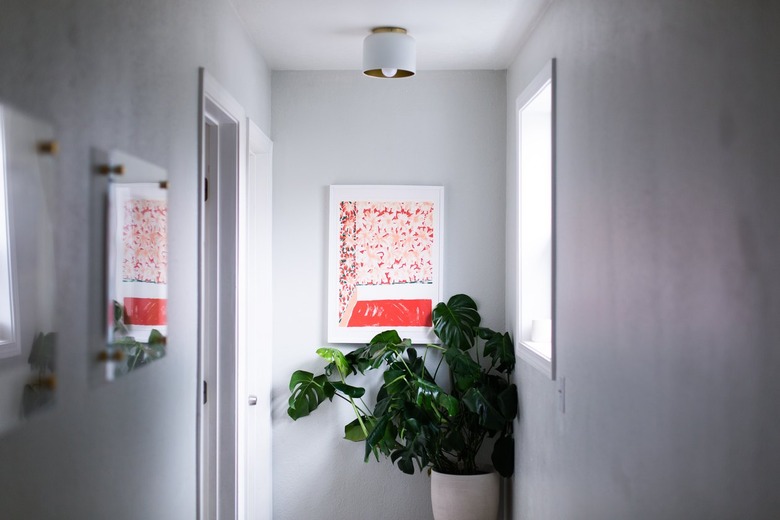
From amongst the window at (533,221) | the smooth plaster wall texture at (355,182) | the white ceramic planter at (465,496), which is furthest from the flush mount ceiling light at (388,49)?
the white ceramic planter at (465,496)

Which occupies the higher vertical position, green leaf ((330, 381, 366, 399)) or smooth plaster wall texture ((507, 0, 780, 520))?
smooth plaster wall texture ((507, 0, 780, 520))

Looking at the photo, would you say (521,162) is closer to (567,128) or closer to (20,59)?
(567,128)

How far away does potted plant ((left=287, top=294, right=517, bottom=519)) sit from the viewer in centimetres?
368

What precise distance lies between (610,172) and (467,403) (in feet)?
6.15

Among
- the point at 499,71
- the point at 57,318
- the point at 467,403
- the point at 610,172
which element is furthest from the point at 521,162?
the point at 57,318

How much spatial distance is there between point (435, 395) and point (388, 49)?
168 cm

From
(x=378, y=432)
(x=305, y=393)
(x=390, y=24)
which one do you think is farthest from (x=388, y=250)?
(x=390, y=24)

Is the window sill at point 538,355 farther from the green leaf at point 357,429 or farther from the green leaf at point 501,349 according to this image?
the green leaf at point 357,429

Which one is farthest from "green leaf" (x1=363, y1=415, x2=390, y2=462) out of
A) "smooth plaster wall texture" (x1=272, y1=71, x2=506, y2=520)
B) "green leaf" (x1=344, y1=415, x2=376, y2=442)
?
"smooth plaster wall texture" (x1=272, y1=71, x2=506, y2=520)

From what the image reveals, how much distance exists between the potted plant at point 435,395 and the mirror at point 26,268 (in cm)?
241

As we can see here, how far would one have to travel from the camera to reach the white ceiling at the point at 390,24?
3.08 metres

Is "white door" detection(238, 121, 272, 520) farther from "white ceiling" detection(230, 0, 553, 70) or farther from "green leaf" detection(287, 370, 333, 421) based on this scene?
"white ceiling" detection(230, 0, 553, 70)

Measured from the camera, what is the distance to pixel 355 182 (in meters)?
4.17

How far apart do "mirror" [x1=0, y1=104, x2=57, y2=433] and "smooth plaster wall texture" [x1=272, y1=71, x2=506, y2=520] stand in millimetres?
2709
